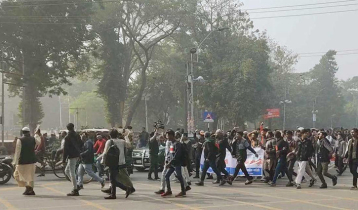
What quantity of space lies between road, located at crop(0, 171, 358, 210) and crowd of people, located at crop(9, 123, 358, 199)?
1.22 feet

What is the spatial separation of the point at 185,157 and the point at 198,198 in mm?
1050

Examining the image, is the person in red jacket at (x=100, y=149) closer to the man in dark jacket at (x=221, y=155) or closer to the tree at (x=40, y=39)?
the man in dark jacket at (x=221, y=155)

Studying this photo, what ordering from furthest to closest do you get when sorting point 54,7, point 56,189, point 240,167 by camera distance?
point 54,7
point 240,167
point 56,189

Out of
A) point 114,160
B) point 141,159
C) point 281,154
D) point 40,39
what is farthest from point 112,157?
point 40,39

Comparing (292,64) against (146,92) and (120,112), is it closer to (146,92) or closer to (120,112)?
(146,92)

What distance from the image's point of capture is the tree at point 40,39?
37906 mm

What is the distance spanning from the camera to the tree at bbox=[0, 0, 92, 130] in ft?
124

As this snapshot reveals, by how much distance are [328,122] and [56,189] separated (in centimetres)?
8916

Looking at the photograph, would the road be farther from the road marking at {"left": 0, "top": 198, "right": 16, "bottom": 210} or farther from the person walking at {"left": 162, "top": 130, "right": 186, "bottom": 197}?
the person walking at {"left": 162, "top": 130, "right": 186, "bottom": 197}

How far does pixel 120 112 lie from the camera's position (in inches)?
2206

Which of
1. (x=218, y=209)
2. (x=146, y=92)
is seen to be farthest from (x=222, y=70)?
(x=218, y=209)

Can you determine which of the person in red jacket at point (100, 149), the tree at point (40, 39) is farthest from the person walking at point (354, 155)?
the tree at point (40, 39)

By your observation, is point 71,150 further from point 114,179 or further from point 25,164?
point 114,179

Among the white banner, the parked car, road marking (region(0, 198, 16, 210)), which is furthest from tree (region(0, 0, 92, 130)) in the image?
road marking (region(0, 198, 16, 210))
